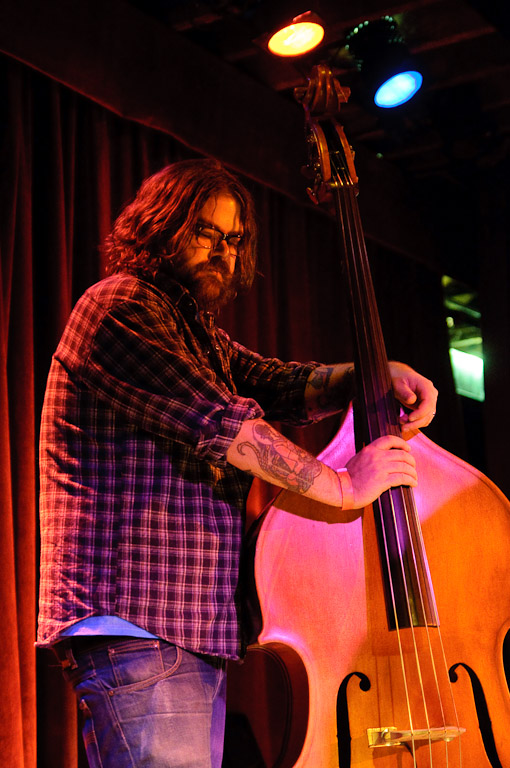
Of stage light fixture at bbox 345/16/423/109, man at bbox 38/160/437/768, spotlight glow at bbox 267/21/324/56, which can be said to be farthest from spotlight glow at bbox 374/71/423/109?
man at bbox 38/160/437/768

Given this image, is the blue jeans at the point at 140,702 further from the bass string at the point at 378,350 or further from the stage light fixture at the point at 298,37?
the stage light fixture at the point at 298,37

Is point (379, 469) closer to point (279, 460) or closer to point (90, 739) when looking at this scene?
point (279, 460)

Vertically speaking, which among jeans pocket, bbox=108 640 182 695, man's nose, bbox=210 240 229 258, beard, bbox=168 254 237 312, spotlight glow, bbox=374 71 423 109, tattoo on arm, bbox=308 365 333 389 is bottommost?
jeans pocket, bbox=108 640 182 695

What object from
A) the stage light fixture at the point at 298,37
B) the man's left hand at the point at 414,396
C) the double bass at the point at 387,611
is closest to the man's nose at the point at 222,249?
the double bass at the point at 387,611

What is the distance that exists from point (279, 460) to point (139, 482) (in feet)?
0.80

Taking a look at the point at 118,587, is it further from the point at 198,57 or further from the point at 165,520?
the point at 198,57

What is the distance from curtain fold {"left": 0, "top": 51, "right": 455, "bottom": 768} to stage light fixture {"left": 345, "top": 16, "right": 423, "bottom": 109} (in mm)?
781

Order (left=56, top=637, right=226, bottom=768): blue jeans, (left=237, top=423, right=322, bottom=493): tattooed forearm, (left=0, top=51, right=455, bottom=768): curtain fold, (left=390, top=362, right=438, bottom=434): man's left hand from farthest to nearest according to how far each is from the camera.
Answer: (left=0, top=51, right=455, bottom=768): curtain fold < (left=390, top=362, right=438, bottom=434): man's left hand < (left=237, top=423, right=322, bottom=493): tattooed forearm < (left=56, top=637, right=226, bottom=768): blue jeans

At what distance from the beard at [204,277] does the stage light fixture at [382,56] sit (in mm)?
1783

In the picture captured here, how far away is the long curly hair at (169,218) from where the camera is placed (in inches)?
67.2

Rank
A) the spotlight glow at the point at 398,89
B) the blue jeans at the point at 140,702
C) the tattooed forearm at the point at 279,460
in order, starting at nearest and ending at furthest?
the blue jeans at the point at 140,702, the tattooed forearm at the point at 279,460, the spotlight glow at the point at 398,89

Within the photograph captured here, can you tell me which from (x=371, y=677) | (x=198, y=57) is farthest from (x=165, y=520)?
(x=198, y=57)

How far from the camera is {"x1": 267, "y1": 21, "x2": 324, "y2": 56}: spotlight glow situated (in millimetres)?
2766

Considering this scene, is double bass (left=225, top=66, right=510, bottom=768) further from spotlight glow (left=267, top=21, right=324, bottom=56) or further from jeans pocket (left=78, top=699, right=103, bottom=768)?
spotlight glow (left=267, top=21, right=324, bottom=56)
